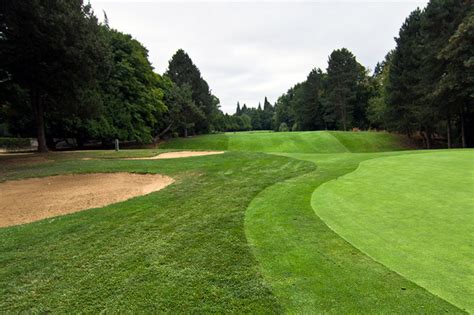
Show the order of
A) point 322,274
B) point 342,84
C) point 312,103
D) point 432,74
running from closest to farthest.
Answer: point 322,274 → point 432,74 → point 342,84 → point 312,103

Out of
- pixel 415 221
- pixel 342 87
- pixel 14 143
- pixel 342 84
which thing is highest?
pixel 342 84

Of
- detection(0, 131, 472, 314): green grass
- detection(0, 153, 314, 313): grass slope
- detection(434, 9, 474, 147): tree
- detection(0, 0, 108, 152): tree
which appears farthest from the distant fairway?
detection(0, 153, 314, 313): grass slope

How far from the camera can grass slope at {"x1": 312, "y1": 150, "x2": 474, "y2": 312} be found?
3451mm

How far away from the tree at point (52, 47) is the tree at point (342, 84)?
4579cm

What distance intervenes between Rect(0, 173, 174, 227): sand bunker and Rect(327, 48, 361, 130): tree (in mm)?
51210

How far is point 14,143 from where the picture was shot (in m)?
39.3

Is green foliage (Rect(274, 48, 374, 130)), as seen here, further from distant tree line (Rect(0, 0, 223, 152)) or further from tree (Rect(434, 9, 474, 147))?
tree (Rect(434, 9, 474, 147))

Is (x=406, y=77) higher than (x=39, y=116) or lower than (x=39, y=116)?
higher

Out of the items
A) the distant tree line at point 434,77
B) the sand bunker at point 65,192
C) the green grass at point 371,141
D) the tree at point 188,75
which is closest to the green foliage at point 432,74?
the distant tree line at point 434,77

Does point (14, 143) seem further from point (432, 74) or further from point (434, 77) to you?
point (434, 77)

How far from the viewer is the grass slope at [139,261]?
10.7 feet

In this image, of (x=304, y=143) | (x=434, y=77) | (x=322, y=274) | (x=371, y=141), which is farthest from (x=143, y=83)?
(x=322, y=274)

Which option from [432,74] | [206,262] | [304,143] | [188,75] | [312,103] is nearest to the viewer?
[206,262]

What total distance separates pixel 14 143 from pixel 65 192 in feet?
123
